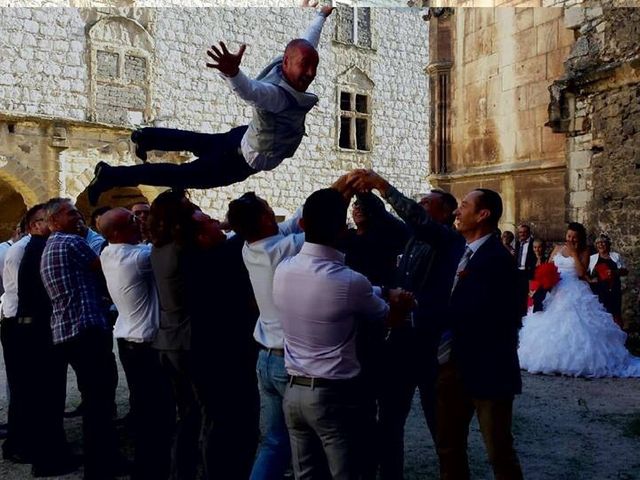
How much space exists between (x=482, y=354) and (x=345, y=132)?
20229 millimetres

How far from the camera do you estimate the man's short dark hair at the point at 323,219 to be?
3418 mm

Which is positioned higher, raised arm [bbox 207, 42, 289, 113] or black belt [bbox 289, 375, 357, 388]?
raised arm [bbox 207, 42, 289, 113]

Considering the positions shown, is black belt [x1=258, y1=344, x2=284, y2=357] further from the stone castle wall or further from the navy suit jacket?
the stone castle wall

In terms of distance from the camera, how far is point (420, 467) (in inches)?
210

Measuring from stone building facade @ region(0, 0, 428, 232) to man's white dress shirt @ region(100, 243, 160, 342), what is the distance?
1360cm

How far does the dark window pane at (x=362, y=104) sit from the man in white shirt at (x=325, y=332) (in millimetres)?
20610

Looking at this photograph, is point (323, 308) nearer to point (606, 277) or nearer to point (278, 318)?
point (278, 318)

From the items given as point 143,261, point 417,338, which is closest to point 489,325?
point 417,338

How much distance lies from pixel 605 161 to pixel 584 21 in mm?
2126

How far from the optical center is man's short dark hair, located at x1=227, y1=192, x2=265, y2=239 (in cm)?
405

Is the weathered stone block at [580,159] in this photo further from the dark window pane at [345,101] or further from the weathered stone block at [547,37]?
the dark window pane at [345,101]

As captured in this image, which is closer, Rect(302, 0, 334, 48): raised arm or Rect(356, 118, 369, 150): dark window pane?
Rect(302, 0, 334, 48): raised arm

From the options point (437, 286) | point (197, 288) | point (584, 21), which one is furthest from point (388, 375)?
point (584, 21)

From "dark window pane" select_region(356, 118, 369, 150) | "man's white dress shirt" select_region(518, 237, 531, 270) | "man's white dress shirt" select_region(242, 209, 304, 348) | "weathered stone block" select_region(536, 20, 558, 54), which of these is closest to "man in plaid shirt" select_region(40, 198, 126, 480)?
"man's white dress shirt" select_region(242, 209, 304, 348)
